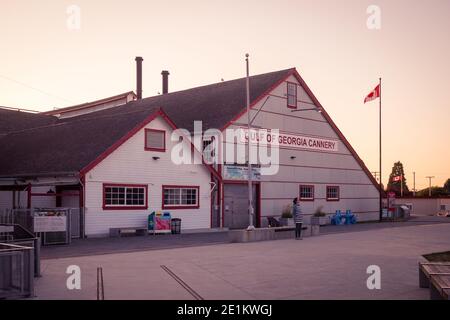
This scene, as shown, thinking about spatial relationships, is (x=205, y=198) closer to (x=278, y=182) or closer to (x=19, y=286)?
(x=278, y=182)

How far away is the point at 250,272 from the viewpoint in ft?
46.6

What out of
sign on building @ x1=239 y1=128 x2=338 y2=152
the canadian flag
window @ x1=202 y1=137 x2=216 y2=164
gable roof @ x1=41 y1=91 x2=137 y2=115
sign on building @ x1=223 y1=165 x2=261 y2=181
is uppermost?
gable roof @ x1=41 y1=91 x2=137 y2=115

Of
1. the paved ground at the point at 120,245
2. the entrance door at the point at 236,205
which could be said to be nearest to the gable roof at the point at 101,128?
the paved ground at the point at 120,245

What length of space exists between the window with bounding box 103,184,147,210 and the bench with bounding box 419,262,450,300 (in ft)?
57.8

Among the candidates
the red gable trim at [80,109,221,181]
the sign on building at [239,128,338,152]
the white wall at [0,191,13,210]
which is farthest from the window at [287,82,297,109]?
the white wall at [0,191,13,210]

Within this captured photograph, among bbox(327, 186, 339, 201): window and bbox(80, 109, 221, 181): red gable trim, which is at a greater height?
bbox(80, 109, 221, 181): red gable trim

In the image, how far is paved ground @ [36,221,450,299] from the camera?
434 inches

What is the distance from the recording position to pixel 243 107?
34.8 m

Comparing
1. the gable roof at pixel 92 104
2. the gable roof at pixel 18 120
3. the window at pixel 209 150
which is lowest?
the window at pixel 209 150

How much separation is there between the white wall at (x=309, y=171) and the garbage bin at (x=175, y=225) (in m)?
6.52

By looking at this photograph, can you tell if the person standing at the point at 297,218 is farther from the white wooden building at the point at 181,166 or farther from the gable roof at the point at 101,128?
the gable roof at the point at 101,128

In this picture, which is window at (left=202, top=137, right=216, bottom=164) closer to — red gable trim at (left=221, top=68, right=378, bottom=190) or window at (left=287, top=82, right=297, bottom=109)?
red gable trim at (left=221, top=68, right=378, bottom=190)

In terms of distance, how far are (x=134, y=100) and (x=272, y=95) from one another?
18.9 metres

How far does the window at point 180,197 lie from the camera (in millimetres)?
29422
